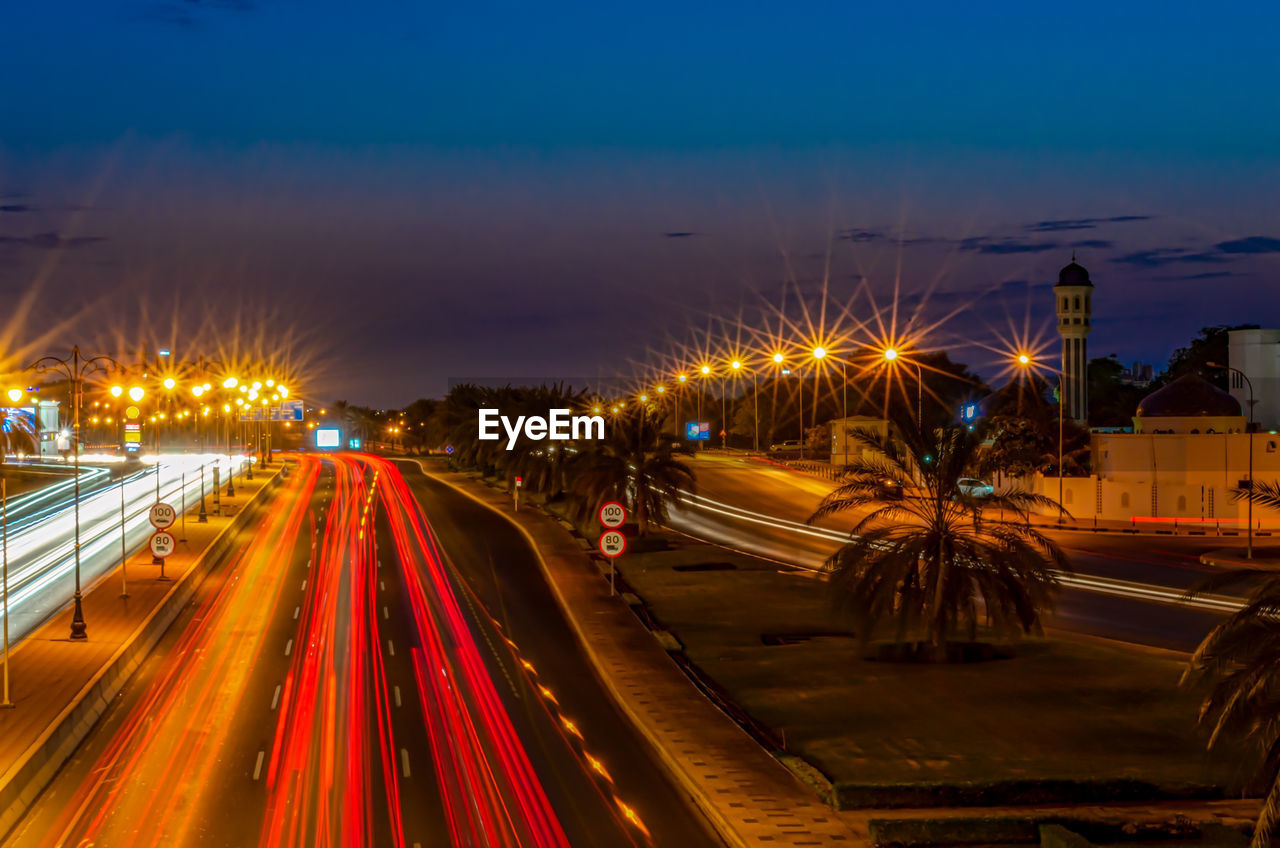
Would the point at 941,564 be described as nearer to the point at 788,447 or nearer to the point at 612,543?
the point at 612,543

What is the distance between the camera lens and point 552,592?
39625 millimetres

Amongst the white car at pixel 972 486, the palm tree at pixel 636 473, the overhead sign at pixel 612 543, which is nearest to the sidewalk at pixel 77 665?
the overhead sign at pixel 612 543

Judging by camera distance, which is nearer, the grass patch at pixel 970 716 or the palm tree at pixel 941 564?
the grass patch at pixel 970 716

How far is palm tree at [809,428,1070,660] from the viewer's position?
27.3 metres

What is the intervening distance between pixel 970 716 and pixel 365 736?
34.0 ft

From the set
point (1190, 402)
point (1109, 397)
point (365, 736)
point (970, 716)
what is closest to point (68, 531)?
point (365, 736)

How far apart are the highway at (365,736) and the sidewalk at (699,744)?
1.37ft

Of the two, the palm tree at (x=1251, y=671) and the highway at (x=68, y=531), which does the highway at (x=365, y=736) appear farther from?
the palm tree at (x=1251, y=671)

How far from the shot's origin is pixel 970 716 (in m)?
22.4

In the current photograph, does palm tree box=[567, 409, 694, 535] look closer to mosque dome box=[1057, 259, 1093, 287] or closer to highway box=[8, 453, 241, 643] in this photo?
highway box=[8, 453, 241, 643]

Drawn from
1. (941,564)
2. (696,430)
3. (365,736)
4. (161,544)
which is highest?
(696,430)

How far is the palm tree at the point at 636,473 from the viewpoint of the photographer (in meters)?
49.9

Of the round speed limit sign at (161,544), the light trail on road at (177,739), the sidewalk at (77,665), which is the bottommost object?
the light trail on road at (177,739)

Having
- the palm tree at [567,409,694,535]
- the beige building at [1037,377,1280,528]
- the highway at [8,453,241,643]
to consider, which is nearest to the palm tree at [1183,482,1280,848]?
the highway at [8,453,241,643]
